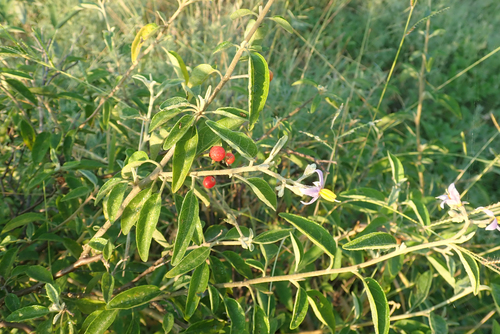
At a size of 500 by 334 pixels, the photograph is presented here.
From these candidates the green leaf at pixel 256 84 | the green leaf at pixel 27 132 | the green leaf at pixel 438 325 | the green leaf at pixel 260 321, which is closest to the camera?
the green leaf at pixel 256 84

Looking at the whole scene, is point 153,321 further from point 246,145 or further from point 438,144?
point 438,144

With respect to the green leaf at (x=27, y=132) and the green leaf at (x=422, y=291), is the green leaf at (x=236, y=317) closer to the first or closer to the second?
the green leaf at (x=422, y=291)

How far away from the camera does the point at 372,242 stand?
733 mm

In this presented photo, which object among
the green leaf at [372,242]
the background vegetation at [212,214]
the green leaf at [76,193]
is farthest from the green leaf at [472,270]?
the green leaf at [76,193]

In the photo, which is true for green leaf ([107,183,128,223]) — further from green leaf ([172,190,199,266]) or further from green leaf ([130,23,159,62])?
green leaf ([130,23,159,62])

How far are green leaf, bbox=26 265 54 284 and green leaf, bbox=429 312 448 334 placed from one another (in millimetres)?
850

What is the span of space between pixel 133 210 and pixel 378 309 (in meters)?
0.46

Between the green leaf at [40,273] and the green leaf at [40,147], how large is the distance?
281 millimetres

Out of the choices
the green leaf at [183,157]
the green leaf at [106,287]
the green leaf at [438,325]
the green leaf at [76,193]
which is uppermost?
the green leaf at [183,157]

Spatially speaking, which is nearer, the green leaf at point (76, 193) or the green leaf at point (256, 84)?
the green leaf at point (256, 84)

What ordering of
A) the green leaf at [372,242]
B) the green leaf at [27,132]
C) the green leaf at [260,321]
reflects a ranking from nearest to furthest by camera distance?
the green leaf at [372,242] < the green leaf at [260,321] < the green leaf at [27,132]

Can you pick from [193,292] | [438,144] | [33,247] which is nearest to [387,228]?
[193,292]

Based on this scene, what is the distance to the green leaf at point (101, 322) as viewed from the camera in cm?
77

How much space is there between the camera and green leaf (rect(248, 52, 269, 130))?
1.99 feet
